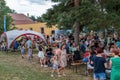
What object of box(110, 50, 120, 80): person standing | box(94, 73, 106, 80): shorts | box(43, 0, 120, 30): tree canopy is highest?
box(43, 0, 120, 30): tree canopy

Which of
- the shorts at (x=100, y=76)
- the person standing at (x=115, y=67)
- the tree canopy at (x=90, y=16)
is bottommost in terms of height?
the shorts at (x=100, y=76)

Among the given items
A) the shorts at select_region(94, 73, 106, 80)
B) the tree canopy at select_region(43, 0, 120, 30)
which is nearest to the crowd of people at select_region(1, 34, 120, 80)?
the shorts at select_region(94, 73, 106, 80)

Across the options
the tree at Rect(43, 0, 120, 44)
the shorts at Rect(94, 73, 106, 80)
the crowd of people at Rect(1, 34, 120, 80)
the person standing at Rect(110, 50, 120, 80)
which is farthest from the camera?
the tree at Rect(43, 0, 120, 44)

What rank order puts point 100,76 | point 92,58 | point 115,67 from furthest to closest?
1. point 92,58
2. point 100,76
3. point 115,67

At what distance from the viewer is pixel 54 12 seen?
20.4 metres

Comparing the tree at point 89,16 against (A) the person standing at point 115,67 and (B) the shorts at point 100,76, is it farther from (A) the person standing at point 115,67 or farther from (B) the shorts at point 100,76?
(A) the person standing at point 115,67

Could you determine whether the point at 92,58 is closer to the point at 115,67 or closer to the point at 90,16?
the point at 115,67

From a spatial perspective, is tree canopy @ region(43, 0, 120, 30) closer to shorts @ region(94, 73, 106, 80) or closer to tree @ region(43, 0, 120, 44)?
tree @ region(43, 0, 120, 44)

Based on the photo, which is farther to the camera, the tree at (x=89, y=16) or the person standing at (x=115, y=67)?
the tree at (x=89, y=16)

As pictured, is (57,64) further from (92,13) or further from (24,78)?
(92,13)

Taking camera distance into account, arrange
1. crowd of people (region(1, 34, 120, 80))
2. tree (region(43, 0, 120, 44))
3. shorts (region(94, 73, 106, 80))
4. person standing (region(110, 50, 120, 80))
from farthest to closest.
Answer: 1. tree (region(43, 0, 120, 44))
2. shorts (region(94, 73, 106, 80))
3. crowd of people (region(1, 34, 120, 80))
4. person standing (region(110, 50, 120, 80))

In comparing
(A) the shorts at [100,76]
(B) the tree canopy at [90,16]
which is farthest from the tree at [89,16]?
(A) the shorts at [100,76]

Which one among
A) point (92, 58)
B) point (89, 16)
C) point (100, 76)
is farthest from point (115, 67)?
point (89, 16)

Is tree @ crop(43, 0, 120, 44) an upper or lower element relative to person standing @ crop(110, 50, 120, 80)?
upper
